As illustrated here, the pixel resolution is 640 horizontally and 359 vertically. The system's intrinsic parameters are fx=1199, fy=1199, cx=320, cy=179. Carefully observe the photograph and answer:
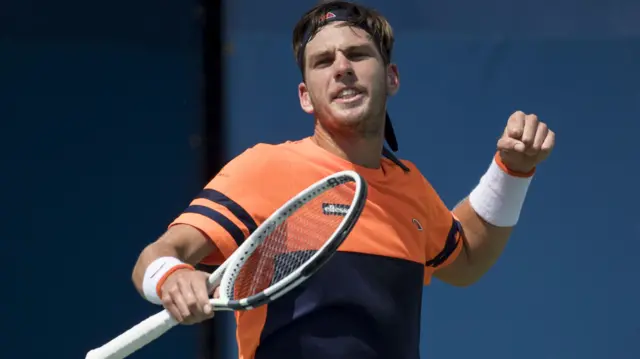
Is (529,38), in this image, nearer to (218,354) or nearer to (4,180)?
(218,354)

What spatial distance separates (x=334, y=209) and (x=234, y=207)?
237 millimetres

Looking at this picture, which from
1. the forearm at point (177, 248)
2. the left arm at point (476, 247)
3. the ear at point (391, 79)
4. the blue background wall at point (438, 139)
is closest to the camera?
the forearm at point (177, 248)

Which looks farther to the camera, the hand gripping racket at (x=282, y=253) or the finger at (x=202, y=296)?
the hand gripping racket at (x=282, y=253)

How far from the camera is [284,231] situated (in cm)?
270

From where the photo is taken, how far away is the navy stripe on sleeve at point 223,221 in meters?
2.66

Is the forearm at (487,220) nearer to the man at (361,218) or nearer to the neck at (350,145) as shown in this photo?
the man at (361,218)

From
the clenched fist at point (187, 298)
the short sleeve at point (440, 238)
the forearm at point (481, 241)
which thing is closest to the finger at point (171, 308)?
the clenched fist at point (187, 298)

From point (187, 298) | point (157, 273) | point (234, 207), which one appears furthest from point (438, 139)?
point (187, 298)

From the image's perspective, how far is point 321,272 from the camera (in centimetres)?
271

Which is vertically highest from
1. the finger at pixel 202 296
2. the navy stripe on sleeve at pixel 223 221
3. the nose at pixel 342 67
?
the nose at pixel 342 67

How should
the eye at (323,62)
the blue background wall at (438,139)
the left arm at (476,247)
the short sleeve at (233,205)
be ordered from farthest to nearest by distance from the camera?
the blue background wall at (438,139) < the left arm at (476,247) < the eye at (323,62) < the short sleeve at (233,205)

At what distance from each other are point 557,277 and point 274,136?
3.83 ft

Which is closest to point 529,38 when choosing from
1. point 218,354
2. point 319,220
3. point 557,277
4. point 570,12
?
point 570,12

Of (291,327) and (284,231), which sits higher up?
(284,231)
